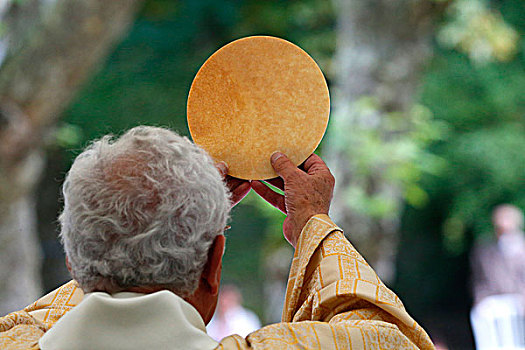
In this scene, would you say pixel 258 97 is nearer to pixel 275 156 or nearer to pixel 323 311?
pixel 275 156

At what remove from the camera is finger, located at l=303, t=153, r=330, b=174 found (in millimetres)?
1344

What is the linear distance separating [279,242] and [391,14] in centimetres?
187

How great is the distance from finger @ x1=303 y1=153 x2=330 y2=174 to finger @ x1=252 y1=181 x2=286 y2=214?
11cm

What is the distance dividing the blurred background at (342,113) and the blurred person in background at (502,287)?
2.43 feet

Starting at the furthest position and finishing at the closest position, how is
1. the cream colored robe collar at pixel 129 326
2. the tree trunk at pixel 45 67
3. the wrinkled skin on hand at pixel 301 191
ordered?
the tree trunk at pixel 45 67, the wrinkled skin on hand at pixel 301 191, the cream colored robe collar at pixel 129 326

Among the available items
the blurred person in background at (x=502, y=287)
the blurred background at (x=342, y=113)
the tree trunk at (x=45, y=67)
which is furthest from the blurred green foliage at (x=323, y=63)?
the tree trunk at (x=45, y=67)

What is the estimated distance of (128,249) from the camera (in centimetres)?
92

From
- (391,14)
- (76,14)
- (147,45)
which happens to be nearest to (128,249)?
(76,14)

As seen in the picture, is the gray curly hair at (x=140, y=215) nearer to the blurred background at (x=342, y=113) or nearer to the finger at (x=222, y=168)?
the finger at (x=222, y=168)

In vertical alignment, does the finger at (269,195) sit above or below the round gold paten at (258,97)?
below

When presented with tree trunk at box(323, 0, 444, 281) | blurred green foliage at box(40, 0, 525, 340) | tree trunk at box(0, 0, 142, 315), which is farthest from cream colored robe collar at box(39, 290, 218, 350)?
blurred green foliage at box(40, 0, 525, 340)

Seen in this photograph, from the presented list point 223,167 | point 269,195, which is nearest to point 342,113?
point 269,195

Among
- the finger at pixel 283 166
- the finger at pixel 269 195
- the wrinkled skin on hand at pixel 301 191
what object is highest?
the finger at pixel 283 166

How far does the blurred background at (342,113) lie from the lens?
12.4 feet
